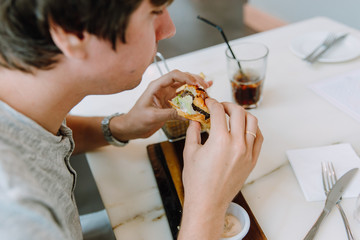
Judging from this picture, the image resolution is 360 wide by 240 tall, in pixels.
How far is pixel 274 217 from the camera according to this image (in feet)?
2.57

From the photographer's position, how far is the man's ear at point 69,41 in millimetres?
607

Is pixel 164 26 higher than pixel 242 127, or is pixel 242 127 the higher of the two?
pixel 164 26

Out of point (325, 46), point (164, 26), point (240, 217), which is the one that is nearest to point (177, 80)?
point (164, 26)

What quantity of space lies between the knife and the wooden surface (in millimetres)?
117

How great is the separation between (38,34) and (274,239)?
692 millimetres

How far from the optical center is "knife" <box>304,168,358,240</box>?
0.72 m

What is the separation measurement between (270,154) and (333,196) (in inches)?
9.0

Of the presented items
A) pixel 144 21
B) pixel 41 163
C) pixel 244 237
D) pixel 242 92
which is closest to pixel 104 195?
pixel 41 163

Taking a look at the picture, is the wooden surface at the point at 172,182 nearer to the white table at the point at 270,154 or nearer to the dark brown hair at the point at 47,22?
the white table at the point at 270,154

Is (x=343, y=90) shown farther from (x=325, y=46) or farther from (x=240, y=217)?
(x=240, y=217)

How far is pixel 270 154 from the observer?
97cm

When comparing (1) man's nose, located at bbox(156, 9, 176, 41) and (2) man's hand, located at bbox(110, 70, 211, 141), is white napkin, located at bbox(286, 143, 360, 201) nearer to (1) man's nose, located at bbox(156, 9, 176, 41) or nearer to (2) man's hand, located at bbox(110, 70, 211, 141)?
(2) man's hand, located at bbox(110, 70, 211, 141)

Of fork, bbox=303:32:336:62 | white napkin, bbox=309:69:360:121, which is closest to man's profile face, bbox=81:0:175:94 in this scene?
white napkin, bbox=309:69:360:121

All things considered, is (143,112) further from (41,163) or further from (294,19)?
(294,19)
